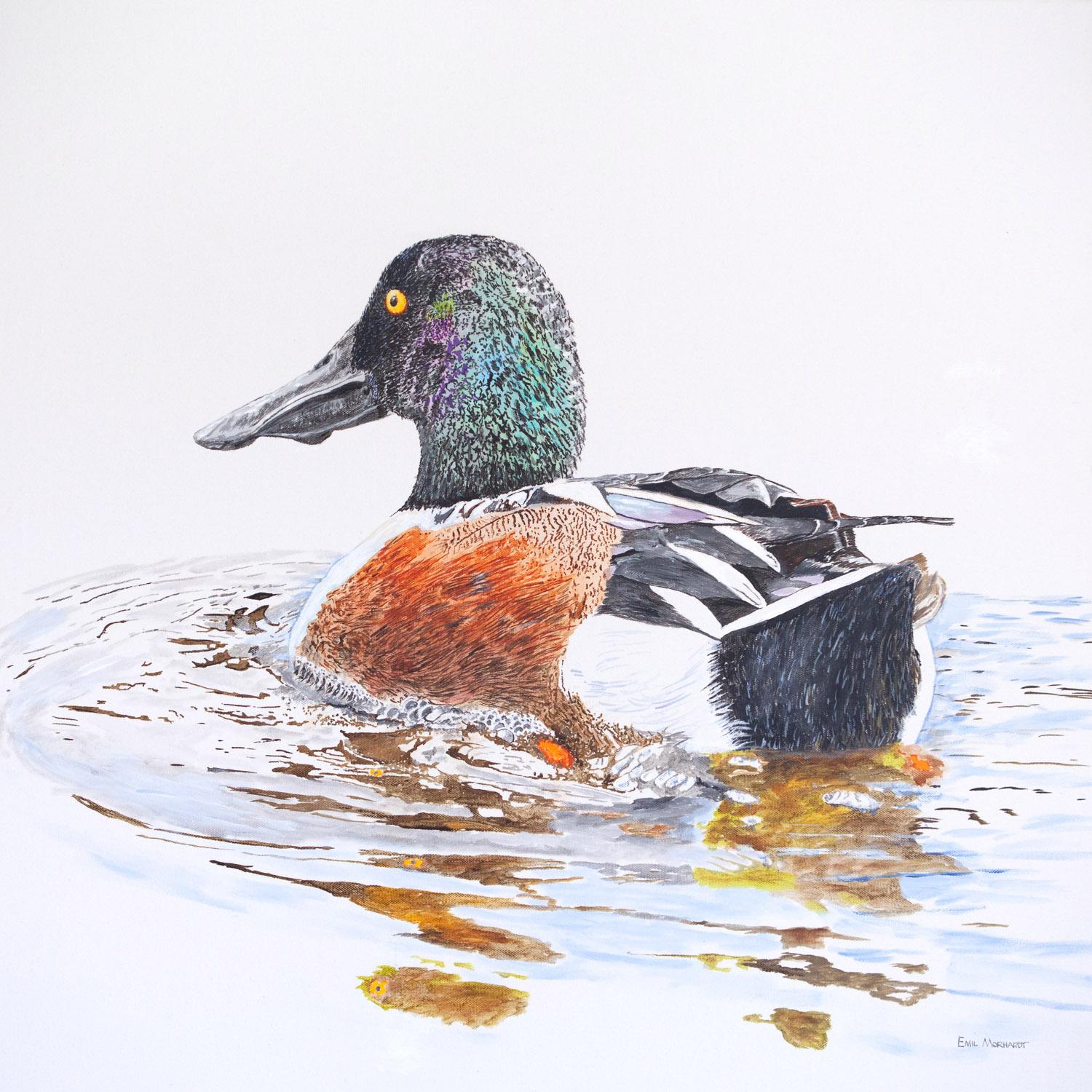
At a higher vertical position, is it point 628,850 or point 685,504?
point 685,504

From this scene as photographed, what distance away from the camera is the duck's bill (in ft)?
9.77

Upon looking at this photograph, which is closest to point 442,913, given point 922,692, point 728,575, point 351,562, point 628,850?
point 628,850

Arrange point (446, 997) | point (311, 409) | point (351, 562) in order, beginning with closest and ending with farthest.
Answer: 1. point (446, 997)
2. point (351, 562)
3. point (311, 409)

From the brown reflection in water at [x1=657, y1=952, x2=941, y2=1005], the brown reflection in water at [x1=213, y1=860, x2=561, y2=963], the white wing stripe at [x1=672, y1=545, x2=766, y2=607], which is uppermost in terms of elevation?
the white wing stripe at [x1=672, y1=545, x2=766, y2=607]

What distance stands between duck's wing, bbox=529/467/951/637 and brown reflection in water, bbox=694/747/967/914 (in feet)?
1.11

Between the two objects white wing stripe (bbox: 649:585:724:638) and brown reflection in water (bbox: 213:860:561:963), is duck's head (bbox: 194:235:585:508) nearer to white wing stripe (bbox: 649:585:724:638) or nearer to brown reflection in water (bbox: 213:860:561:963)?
white wing stripe (bbox: 649:585:724:638)

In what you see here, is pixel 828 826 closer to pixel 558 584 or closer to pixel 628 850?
pixel 628 850

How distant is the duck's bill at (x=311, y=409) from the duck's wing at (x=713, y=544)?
0.66 meters

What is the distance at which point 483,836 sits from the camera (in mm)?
2166

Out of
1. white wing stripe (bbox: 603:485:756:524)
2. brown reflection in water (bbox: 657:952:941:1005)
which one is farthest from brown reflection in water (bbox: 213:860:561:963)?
white wing stripe (bbox: 603:485:756:524)

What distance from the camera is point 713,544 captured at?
2.43 meters

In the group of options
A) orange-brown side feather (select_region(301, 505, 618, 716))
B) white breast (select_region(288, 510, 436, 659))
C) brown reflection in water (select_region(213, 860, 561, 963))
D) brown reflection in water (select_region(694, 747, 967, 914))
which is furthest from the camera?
white breast (select_region(288, 510, 436, 659))
